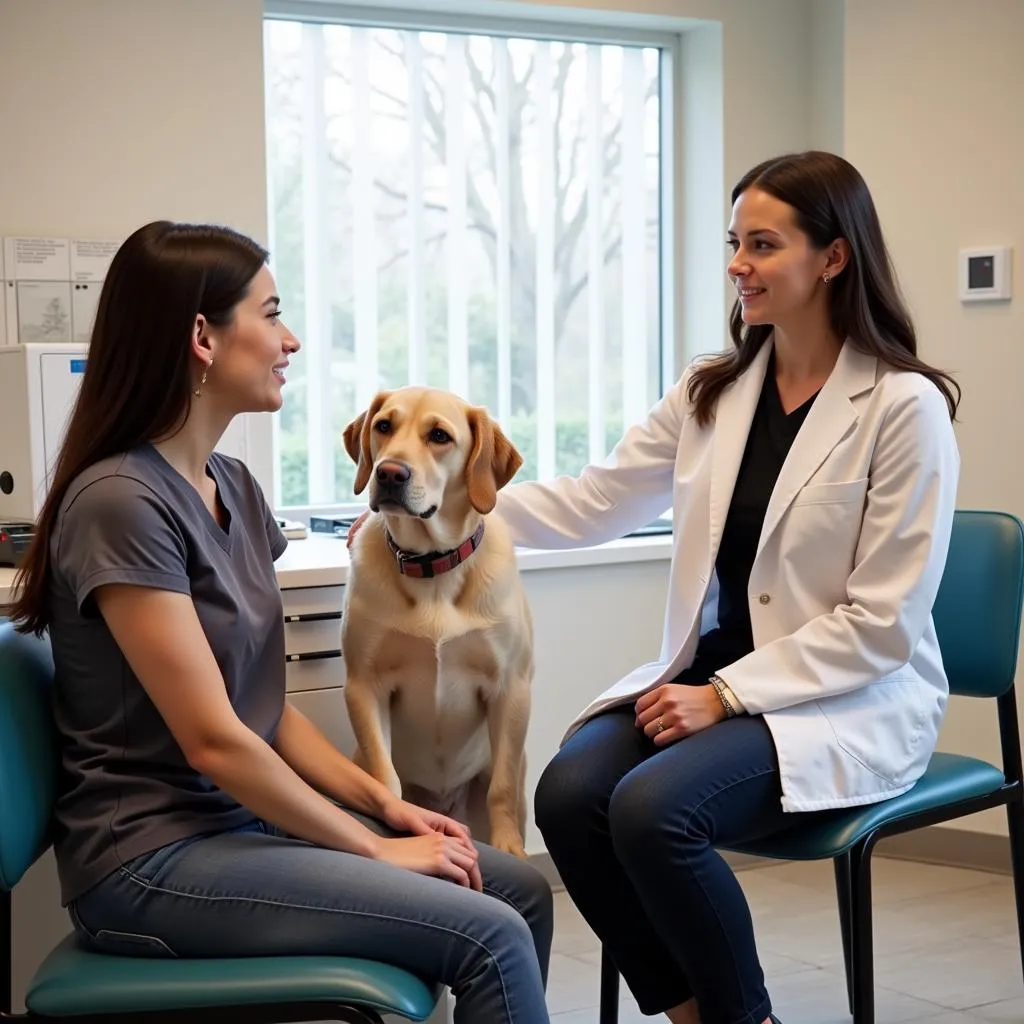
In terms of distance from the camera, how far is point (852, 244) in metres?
2.04

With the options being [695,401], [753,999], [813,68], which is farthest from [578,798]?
[813,68]

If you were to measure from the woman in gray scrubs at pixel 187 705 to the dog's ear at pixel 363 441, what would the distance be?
45 cm

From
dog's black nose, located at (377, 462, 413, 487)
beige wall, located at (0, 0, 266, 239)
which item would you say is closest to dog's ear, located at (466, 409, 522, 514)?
dog's black nose, located at (377, 462, 413, 487)

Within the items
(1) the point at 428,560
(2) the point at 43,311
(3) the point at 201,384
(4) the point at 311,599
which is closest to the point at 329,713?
(4) the point at 311,599

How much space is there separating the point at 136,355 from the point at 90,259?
4.92 feet

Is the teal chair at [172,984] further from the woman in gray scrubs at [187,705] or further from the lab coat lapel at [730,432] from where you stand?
the lab coat lapel at [730,432]

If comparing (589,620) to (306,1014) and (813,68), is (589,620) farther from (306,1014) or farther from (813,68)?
(306,1014)

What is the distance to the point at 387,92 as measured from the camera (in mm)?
3377

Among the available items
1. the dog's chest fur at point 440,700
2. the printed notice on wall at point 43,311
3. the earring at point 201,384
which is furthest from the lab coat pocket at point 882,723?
the printed notice on wall at point 43,311

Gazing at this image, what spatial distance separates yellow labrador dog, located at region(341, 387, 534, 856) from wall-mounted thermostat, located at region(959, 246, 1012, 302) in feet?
4.84

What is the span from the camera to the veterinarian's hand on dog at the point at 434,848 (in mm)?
1566

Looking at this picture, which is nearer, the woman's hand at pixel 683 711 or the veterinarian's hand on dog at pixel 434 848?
the veterinarian's hand on dog at pixel 434 848

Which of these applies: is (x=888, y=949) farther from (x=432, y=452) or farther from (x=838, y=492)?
(x=432, y=452)

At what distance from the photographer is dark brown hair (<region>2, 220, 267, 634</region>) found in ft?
4.98
